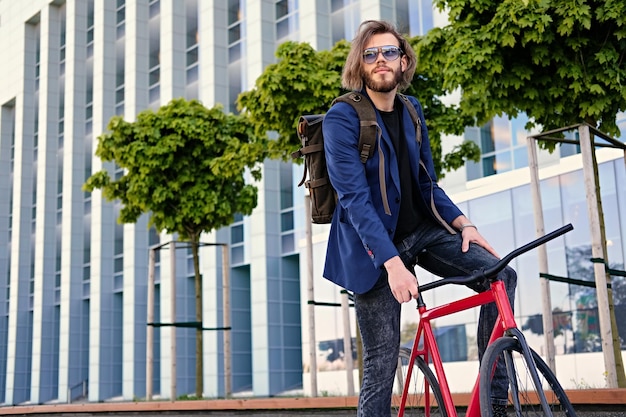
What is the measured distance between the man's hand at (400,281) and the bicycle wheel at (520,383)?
1.31ft

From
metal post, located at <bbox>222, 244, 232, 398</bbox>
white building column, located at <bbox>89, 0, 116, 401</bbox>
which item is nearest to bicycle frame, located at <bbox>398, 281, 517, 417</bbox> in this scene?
metal post, located at <bbox>222, 244, 232, 398</bbox>

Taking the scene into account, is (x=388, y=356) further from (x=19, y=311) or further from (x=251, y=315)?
(x=19, y=311)

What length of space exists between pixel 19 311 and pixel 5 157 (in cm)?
1014

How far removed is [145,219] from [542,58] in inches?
1124

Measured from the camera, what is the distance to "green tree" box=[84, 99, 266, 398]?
44.4 feet

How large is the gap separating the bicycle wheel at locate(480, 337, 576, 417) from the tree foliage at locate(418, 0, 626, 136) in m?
4.98

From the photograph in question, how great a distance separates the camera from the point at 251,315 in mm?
30281

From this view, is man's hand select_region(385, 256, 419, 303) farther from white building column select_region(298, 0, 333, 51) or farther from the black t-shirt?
white building column select_region(298, 0, 333, 51)

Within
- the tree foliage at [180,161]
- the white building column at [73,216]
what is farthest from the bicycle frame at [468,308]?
the white building column at [73,216]

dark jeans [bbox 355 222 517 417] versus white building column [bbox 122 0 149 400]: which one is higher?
white building column [bbox 122 0 149 400]

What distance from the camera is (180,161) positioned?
13.7m

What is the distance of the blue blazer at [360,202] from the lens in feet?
11.1

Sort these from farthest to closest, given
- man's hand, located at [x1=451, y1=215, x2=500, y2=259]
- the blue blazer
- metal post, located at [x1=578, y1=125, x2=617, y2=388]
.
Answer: metal post, located at [x1=578, y1=125, x2=617, y2=388], man's hand, located at [x1=451, y1=215, x2=500, y2=259], the blue blazer

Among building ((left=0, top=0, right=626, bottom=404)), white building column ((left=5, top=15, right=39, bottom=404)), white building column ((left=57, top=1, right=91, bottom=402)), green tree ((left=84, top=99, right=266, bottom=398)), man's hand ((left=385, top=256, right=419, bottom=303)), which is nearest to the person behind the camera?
man's hand ((left=385, top=256, right=419, bottom=303))
